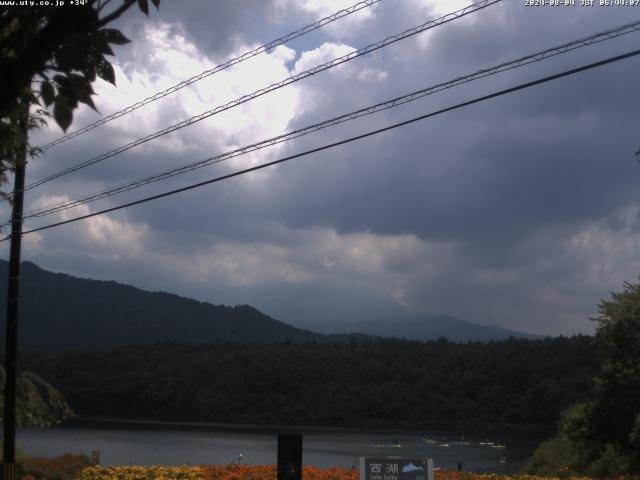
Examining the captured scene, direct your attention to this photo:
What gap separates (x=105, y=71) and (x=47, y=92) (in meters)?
0.30

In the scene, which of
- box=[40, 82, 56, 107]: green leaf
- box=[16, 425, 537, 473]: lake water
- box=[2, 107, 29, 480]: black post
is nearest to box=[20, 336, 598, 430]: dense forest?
box=[16, 425, 537, 473]: lake water

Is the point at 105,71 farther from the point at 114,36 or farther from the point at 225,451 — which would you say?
the point at 225,451

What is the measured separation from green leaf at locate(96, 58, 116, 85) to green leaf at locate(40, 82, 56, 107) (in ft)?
0.79

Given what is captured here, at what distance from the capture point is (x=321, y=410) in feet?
290

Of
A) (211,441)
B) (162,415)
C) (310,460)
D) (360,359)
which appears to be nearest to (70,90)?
(310,460)

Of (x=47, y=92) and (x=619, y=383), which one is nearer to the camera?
(x=47, y=92)

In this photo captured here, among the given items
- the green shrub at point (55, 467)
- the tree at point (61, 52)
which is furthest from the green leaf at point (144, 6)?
the green shrub at point (55, 467)

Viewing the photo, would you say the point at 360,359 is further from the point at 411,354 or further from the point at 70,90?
the point at 70,90

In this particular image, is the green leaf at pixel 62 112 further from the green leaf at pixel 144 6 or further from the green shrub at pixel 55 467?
the green shrub at pixel 55 467

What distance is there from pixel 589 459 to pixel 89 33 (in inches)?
762

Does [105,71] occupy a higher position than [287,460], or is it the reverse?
[105,71]

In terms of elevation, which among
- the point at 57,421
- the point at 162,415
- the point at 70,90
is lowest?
the point at 162,415

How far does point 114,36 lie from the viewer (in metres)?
3.94

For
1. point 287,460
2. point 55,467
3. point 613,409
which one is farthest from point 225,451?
point 287,460
